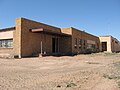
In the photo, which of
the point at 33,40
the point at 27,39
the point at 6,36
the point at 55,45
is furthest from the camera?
the point at 55,45

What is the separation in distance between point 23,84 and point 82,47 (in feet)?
96.2

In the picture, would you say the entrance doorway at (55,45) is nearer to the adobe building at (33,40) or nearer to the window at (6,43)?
the adobe building at (33,40)

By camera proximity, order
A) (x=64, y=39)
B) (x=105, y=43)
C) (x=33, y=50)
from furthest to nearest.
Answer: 1. (x=105, y=43)
2. (x=64, y=39)
3. (x=33, y=50)

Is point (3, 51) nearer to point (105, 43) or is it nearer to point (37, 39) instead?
point (37, 39)

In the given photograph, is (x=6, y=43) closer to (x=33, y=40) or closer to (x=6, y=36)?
(x=6, y=36)

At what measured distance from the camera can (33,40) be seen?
23.1m

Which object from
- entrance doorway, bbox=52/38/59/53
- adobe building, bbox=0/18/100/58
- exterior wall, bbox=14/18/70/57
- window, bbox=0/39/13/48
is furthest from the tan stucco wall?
entrance doorway, bbox=52/38/59/53

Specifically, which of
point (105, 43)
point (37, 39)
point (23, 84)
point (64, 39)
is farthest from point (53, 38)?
point (105, 43)

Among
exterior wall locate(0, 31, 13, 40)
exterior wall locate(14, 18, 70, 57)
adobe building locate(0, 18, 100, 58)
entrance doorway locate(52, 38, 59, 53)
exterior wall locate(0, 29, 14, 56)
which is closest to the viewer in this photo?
exterior wall locate(14, 18, 70, 57)

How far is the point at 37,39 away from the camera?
2383 centimetres

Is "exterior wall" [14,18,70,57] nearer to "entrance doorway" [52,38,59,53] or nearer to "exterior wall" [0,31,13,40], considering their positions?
"exterior wall" [0,31,13,40]

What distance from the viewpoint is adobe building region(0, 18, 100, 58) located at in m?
21.2

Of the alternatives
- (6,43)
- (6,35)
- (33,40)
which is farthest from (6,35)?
(33,40)

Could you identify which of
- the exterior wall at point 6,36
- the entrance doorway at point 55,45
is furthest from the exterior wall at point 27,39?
the entrance doorway at point 55,45
